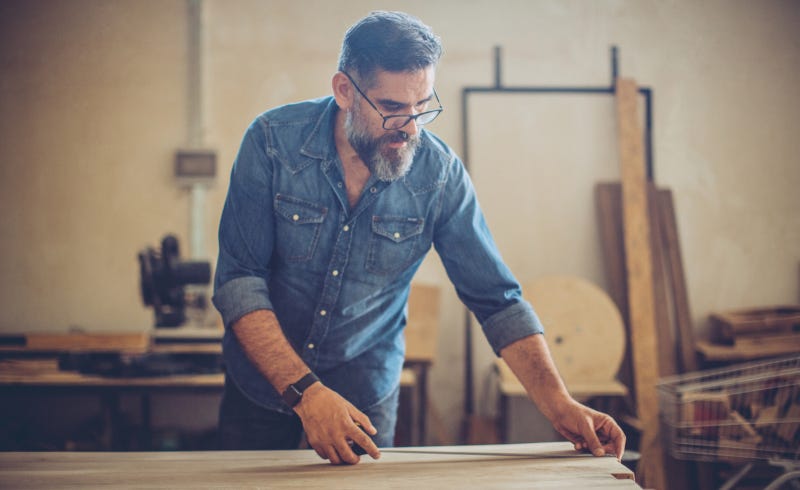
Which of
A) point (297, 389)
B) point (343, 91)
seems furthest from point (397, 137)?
point (297, 389)

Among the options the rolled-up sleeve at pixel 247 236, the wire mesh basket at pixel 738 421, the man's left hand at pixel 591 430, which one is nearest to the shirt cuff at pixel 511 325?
the man's left hand at pixel 591 430

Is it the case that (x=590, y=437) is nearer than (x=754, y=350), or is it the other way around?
(x=590, y=437)

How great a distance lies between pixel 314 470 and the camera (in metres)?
1.27

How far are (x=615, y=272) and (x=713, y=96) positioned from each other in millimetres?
1168

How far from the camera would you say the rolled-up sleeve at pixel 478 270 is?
1566 mm

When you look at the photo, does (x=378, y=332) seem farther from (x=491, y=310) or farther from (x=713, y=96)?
(x=713, y=96)

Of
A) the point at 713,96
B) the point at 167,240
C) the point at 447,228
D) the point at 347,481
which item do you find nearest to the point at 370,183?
the point at 447,228

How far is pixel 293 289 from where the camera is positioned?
1.73 meters

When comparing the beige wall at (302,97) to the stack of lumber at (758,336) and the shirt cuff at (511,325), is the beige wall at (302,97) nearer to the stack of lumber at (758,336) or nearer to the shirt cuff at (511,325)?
the stack of lumber at (758,336)

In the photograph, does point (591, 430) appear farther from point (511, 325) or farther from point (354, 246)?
point (354, 246)

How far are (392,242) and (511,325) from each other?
387 mm

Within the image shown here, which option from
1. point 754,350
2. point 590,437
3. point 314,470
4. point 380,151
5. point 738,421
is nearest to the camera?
point 314,470

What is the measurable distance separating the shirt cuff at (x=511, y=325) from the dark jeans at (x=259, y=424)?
0.41 m

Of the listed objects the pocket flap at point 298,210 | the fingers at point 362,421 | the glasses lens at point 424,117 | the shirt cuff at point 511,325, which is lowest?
the fingers at point 362,421
